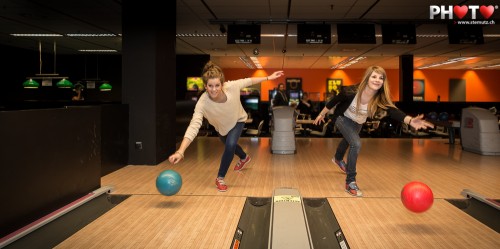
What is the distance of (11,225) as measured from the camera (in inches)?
99.9

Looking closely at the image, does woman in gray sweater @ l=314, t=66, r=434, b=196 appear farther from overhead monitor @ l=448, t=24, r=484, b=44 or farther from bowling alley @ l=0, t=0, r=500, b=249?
overhead monitor @ l=448, t=24, r=484, b=44

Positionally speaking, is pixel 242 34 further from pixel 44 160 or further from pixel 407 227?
pixel 407 227

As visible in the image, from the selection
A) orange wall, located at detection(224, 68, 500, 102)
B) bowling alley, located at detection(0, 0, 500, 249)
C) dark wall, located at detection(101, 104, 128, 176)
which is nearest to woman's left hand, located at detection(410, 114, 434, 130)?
bowling alley, located at detection(0, 0, 500, 249)

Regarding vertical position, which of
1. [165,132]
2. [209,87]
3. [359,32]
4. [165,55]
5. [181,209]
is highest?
[359,32]

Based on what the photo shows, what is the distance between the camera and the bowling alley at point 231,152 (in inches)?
105

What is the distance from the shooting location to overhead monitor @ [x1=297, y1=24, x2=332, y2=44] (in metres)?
8.49

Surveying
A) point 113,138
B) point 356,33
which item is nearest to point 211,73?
point 113,138

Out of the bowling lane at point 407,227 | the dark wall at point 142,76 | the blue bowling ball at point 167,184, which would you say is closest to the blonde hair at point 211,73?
the blue bowling ball at point 167,184

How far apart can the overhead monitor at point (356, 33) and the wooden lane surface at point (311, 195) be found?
8.66ft

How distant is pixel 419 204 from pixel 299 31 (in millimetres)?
6165

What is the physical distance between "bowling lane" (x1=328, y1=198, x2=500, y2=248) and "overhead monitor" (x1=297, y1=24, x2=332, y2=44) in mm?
5469

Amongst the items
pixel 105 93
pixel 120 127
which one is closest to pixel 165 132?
pixel 120 127

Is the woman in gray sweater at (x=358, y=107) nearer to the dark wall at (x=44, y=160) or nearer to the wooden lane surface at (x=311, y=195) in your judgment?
the wooden lane surface at (x=311, y=195)

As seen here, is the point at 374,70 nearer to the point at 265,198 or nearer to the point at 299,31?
the point at 265,198
